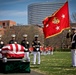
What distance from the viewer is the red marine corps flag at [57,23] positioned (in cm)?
1543

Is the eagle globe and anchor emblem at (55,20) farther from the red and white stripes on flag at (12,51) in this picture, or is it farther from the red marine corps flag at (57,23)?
the red and white stripes on flag at (12,51)

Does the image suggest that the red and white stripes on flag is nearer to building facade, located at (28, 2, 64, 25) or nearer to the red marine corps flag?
the red marine corps flag

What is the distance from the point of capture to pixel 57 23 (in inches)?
607

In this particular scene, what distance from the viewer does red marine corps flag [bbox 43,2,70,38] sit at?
15.4 m

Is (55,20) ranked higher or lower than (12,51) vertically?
higher

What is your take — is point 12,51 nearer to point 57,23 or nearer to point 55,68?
point 57,23

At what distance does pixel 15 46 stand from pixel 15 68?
36.9 inches

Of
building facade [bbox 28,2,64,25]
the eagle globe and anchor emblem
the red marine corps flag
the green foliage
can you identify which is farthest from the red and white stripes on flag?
building facade [bbox 28,2,64,25]

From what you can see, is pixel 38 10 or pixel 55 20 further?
pixel 38 10

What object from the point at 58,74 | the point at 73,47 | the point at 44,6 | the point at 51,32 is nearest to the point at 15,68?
the point at 58,74

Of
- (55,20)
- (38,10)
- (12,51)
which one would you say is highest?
(38,10)

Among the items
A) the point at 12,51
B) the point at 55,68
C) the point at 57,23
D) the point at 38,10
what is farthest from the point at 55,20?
the point at 38,10

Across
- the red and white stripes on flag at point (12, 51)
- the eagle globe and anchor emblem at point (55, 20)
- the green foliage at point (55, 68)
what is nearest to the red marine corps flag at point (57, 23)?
the eagle globe and anchor emblem at point (55, 20)

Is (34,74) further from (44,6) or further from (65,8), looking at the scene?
(44,6)
